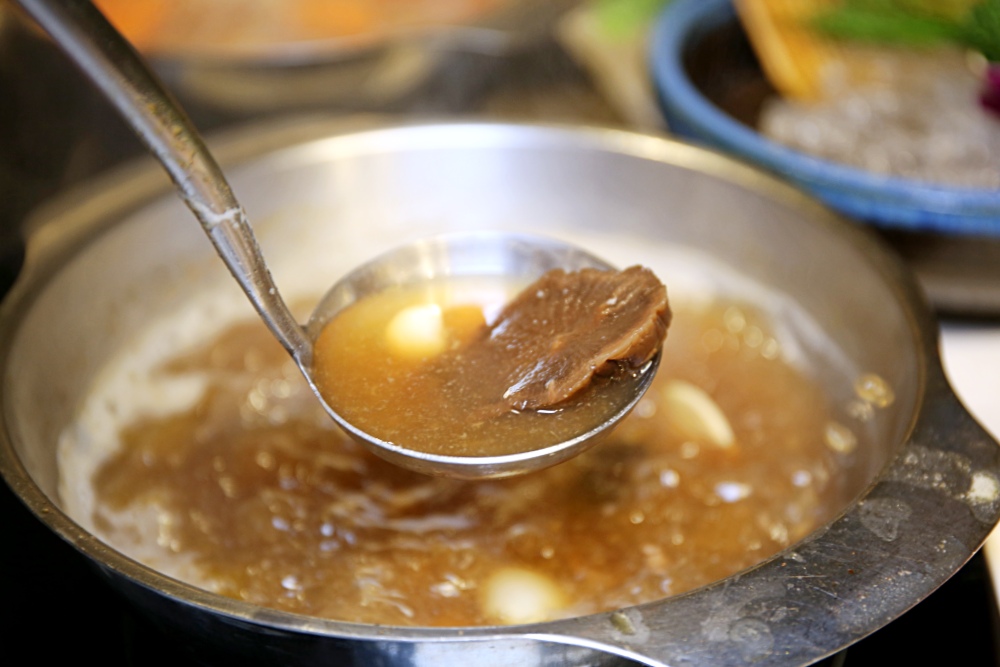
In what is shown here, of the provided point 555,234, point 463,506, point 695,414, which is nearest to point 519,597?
point 463,506

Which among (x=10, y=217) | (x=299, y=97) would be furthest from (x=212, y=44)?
(x=10, y=217)

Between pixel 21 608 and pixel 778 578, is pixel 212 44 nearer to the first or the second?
pixel 21 608

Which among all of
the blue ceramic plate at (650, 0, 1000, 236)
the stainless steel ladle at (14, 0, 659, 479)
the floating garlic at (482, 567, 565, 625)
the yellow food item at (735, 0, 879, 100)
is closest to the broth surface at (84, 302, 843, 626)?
the floating garlic at (482, 567, 565, 625)

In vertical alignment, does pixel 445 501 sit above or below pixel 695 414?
above

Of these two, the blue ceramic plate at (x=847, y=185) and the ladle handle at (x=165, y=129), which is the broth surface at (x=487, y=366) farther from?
the blue ceramic plate at (x=847, y=185)

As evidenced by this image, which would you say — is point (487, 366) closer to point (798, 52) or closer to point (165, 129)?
point (165, 129)

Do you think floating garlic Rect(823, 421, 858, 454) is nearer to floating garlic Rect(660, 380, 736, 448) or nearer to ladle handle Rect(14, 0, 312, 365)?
floating garlic Rect(660, 380, 736, 448)

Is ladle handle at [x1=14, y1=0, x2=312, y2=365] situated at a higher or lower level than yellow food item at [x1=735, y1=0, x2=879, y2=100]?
higher
